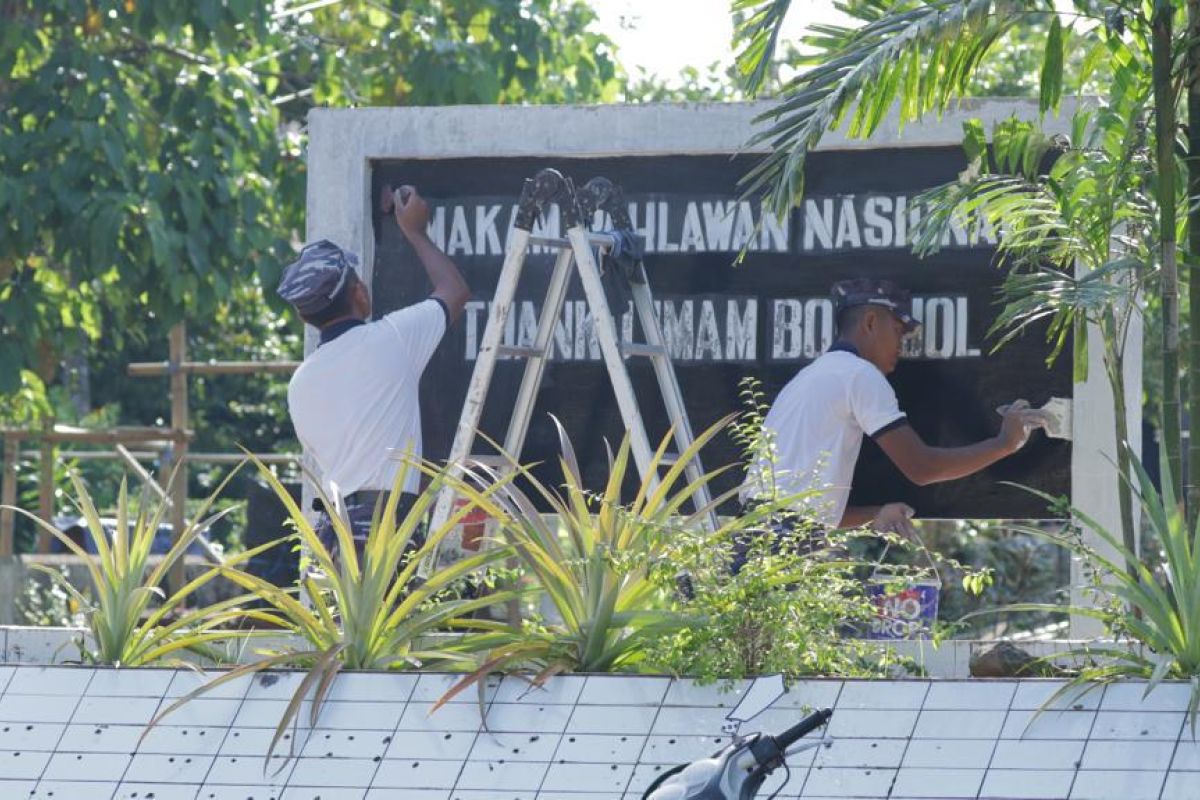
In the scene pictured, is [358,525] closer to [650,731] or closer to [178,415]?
[650,731]

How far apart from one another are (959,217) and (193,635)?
3560mm

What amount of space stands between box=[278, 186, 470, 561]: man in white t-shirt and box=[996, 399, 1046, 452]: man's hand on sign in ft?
7.91

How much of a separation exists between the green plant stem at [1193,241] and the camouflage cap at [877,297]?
7.18 feet

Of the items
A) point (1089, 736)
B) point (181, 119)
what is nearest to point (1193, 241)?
point (1089, 736)

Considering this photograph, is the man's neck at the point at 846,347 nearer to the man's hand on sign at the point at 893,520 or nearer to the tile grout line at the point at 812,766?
the man's hand on sign at the point at 893,520

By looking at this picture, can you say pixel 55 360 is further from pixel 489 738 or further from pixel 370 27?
pixel 489 738

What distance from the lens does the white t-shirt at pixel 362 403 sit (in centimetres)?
928

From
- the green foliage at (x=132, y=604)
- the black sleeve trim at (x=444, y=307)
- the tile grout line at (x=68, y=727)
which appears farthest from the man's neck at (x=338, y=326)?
the tile grout line at (x=68, y=727)

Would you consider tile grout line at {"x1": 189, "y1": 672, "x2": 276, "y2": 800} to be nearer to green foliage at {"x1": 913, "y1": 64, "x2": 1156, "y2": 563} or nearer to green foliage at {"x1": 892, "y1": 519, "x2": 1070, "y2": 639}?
green foliage at {"x1": 913, "y1": 64, "x2": 1156, "y2": 563}

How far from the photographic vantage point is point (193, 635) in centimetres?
701

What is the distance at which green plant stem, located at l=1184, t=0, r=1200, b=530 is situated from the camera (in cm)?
704

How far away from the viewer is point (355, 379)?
30.8 ft

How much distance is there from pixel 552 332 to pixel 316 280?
1029 millimetres

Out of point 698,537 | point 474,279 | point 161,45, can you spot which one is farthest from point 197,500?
point 698,537
